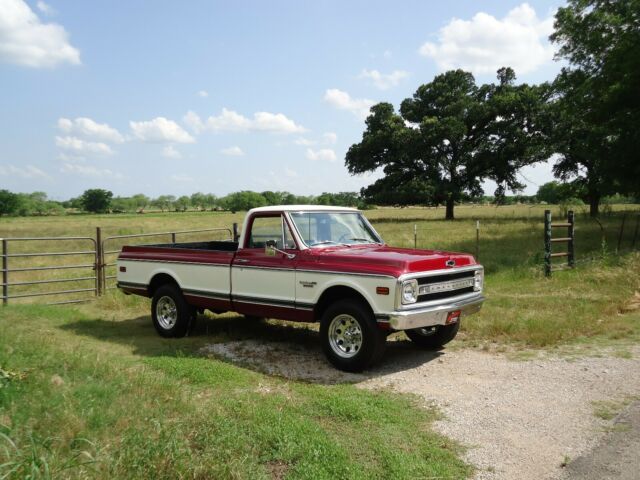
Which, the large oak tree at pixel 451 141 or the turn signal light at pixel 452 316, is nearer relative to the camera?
the turn signal light at pixel 452 316

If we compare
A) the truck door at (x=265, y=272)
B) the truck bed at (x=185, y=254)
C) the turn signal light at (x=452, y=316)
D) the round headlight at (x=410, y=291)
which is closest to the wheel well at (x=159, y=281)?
the truck bed at (x=185, y=254)

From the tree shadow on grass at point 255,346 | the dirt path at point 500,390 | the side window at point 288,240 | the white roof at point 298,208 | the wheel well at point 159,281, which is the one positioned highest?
the white roof at point 298,208

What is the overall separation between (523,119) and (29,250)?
118ft

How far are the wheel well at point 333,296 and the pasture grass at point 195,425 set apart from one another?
1.07 metres

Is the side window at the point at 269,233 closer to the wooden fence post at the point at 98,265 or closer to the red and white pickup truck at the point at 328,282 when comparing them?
the red and white pickup truck at the point at 328,282

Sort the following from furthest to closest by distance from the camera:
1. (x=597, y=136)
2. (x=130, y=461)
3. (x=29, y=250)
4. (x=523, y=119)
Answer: (x=523, y=119), (x=29, y=250), (x=597, y=136), (x=130, y=461)

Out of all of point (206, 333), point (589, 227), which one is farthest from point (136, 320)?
point (589, 227)

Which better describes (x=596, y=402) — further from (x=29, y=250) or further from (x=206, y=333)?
(x=29, y=250)

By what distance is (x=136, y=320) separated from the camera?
10.3m

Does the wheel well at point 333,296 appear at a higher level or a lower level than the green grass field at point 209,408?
higher

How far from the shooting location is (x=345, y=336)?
659 centimetres

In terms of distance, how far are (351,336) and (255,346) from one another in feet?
6.09

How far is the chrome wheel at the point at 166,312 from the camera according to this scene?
8.66 meters

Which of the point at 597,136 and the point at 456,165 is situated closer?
the point at 597,136
